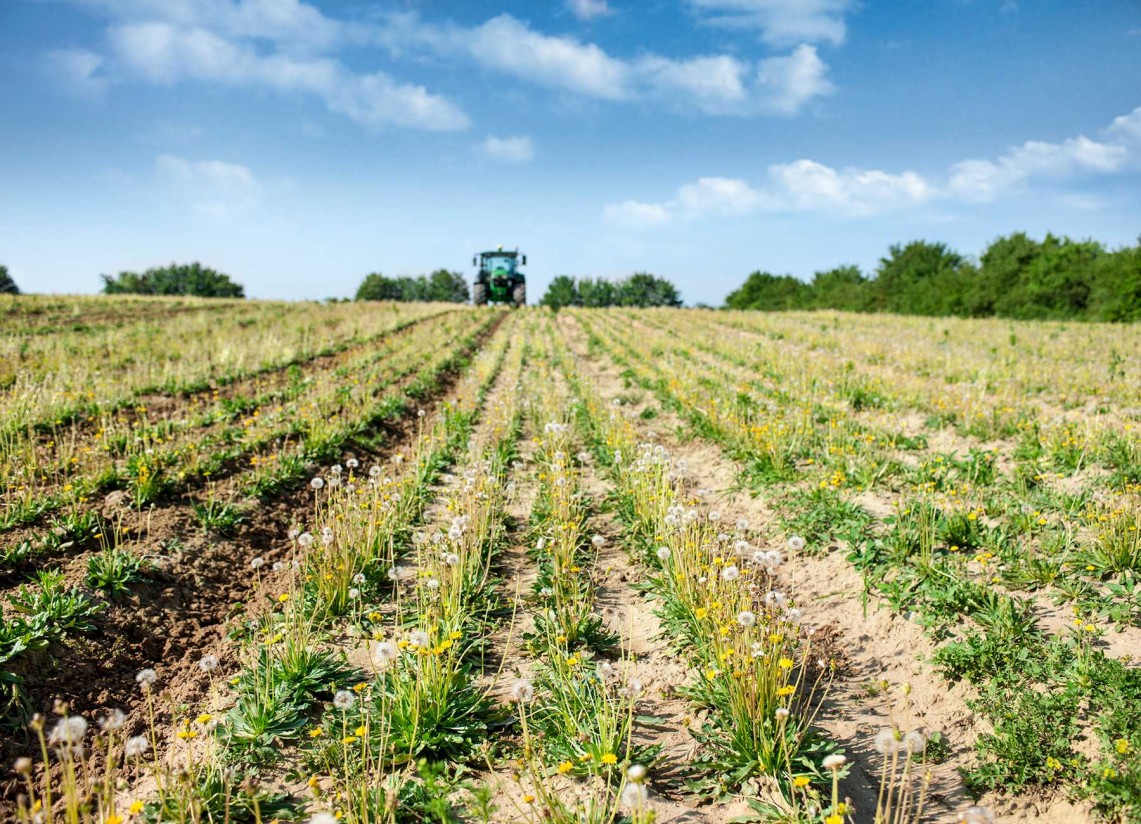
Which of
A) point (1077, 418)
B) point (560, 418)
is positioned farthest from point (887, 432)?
point (560, 418)

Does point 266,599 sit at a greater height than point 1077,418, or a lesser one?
lesser

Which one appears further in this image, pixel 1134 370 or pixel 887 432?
pixel 1134 370

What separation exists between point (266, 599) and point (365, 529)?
0.92m

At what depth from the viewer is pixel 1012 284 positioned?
47.4 m

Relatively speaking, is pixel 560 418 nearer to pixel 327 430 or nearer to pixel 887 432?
pixel 327 430

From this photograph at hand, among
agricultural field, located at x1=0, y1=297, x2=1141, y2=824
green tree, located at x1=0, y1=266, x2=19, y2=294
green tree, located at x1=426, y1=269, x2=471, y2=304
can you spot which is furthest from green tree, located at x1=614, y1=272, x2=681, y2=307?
agricultural field, located at x1=0, y1=297, x2=1141, y2=824

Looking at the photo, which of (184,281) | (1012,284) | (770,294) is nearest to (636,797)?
(1012,284)

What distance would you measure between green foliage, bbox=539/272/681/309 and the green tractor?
6958cm

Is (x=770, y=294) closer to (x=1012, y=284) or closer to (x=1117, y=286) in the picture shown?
(x=1012, y=284)

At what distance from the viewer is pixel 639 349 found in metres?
18.9

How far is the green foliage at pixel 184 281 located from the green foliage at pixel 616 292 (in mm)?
52383

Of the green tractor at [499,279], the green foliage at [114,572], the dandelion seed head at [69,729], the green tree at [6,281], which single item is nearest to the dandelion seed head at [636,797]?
the dandelion seed head at [69,729]

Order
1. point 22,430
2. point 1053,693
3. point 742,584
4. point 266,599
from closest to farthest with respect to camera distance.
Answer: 1. point 1053,693
2. point 742,584
3. point 266,599
4. point 22,430

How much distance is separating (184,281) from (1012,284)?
104m
